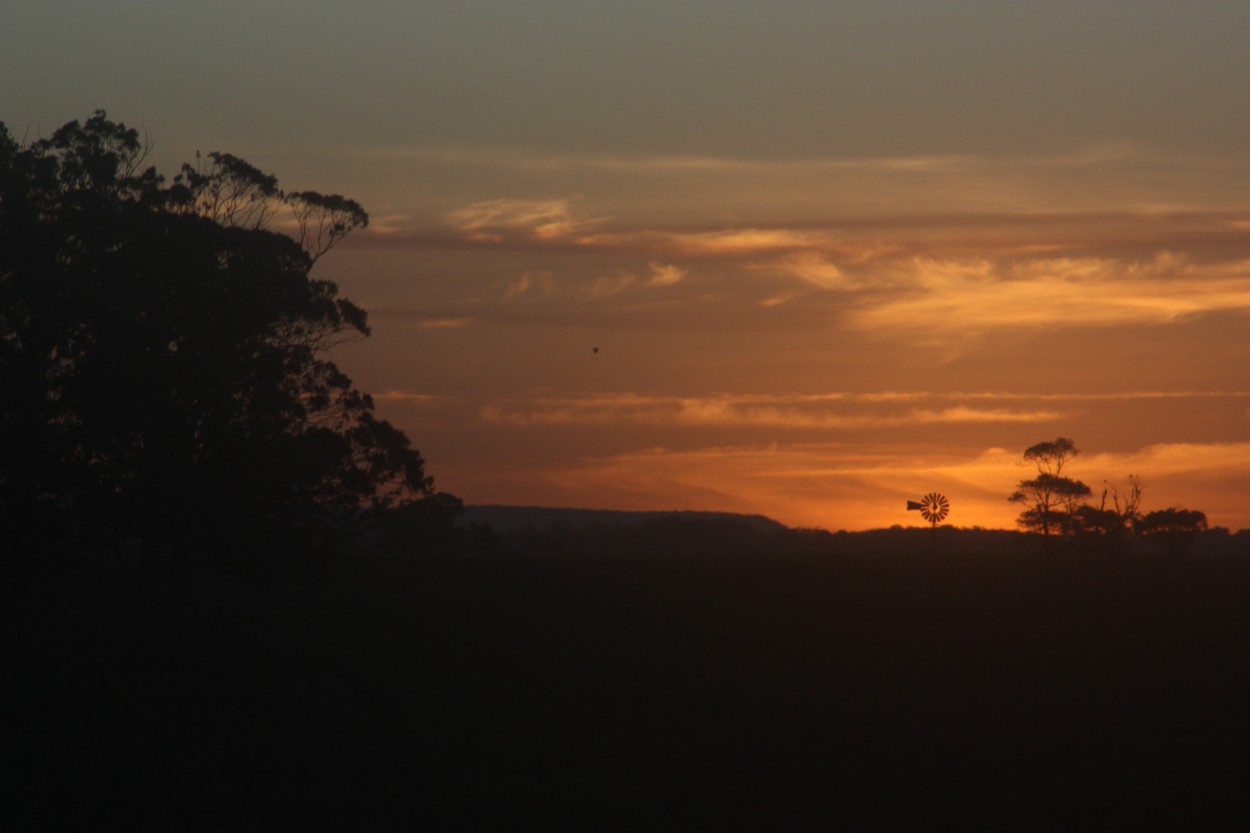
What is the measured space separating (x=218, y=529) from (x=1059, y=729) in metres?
24.4

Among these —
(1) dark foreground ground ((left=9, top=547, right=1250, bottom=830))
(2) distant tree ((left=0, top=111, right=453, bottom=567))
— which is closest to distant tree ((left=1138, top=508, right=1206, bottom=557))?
(1) dark foreground ground ((left=9, top=547, right=1250, bottom=830))

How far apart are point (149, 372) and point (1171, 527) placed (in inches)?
3132

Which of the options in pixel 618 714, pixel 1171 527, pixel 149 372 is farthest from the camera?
pixel 1171 527

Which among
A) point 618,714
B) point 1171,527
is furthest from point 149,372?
point 1171,527

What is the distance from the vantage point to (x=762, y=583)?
61.1 metres

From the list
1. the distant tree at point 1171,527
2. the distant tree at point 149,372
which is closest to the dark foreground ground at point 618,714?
the distant tree at point 149,372

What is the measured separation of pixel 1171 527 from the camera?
9925 cm

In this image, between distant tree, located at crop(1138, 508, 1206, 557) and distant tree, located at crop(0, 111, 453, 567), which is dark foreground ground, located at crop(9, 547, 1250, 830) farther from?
distant tree, located at crop(1138, 508, 1206, 557)

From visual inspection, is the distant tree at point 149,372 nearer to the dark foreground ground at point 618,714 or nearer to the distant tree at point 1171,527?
the dark foreground ground at point 618,714

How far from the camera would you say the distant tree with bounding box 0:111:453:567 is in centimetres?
3975

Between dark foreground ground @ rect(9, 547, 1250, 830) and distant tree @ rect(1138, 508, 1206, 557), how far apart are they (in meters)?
50.5

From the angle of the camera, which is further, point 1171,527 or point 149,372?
point 1171,527

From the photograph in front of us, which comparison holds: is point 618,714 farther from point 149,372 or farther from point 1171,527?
point 1171,527

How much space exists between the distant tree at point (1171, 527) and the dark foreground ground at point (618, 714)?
50.5 meters
